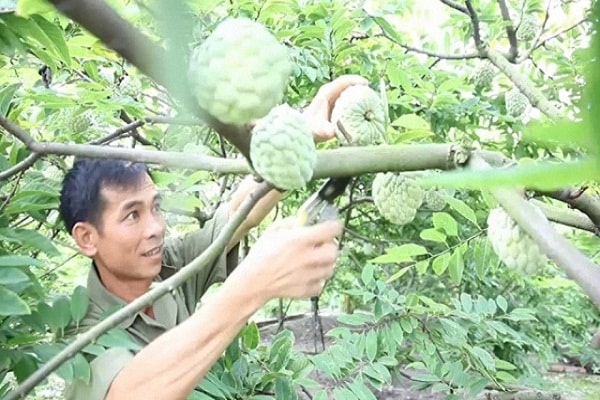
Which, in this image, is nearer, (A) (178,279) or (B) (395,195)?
(A) (178,279)

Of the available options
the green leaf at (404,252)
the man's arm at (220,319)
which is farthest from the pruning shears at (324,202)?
the green leaf at (404,252)

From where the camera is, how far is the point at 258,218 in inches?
80.1

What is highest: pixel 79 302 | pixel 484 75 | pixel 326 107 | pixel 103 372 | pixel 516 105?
pixel 484 75

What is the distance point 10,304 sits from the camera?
3.42ft

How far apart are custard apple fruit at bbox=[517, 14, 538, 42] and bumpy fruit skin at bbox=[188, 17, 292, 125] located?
222cm

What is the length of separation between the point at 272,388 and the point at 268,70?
1.32m

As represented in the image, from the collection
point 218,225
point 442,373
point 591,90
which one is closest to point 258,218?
point 218,225

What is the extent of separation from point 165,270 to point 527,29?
1.55 meters

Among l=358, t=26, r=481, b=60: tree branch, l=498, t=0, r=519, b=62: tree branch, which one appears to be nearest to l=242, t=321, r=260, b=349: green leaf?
l=358, t=26, r=481, b=60: tree branch

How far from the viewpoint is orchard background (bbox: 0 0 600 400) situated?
40 cm

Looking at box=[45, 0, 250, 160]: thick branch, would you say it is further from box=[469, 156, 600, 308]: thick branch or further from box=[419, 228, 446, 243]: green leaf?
box=[419, 228, 446, 243]: green leaf

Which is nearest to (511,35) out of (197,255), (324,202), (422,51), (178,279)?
(422,51)

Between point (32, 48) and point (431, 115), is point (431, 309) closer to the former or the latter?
point (431, 115)

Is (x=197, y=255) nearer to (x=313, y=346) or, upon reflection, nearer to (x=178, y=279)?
(x=178, y=279)
